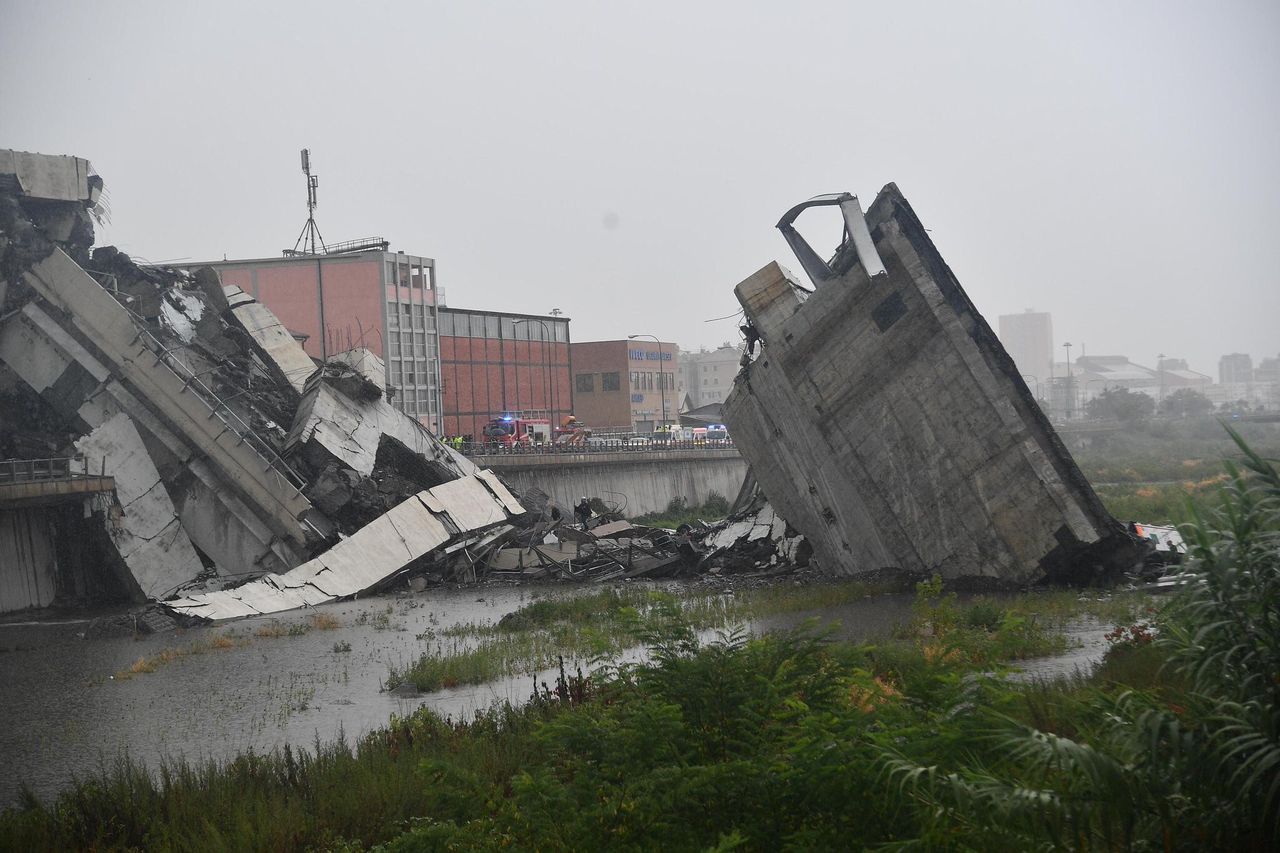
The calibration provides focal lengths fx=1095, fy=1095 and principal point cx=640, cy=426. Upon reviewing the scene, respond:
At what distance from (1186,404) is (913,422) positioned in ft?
172

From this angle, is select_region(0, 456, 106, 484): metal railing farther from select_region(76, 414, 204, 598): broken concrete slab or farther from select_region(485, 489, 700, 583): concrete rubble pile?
select_region(485, 489, 700, 583): concrete rubble pile

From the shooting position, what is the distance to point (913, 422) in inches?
919

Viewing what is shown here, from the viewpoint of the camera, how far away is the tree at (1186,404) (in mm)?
56138

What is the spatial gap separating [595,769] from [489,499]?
2658 cm

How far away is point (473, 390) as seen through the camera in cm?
6247

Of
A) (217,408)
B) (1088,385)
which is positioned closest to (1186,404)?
(1088,385)

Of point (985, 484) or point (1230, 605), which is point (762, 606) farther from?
point (1230, 605)

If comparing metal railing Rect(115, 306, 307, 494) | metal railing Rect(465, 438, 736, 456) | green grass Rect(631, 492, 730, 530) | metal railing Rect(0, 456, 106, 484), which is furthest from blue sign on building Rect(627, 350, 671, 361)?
metal railing Rect(0, 456, 106, 484)

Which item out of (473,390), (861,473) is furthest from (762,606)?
(473,390)

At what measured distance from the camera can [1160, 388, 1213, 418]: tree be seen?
56.1 metres

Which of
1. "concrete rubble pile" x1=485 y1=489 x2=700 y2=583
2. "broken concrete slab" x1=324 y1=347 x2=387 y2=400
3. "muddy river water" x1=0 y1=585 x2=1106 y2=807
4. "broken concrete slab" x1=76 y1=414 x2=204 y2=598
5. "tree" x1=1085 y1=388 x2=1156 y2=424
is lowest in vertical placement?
"muddy river water" x1=0 y1=585 x2=1106 y2=807

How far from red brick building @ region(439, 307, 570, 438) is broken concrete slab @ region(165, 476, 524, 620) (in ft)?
81.1

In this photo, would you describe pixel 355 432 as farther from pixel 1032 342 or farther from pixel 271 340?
pixel 1032 342

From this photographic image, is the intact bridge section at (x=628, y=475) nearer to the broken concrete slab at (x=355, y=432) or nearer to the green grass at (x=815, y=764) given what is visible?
the broken concrete slab at (x=355, y=432)
